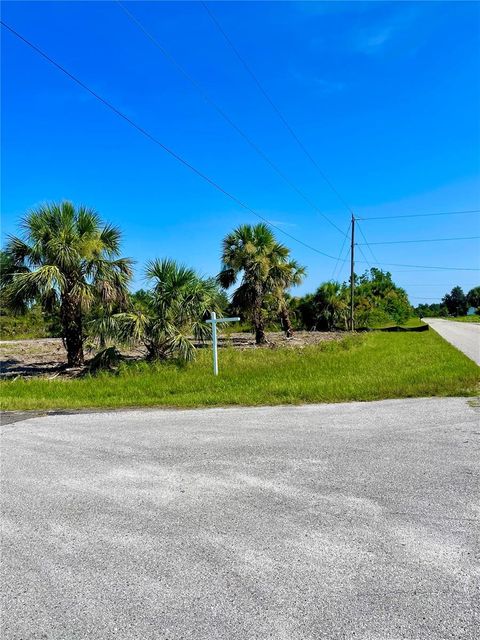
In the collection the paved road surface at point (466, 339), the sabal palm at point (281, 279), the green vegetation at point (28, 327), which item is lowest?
the paved road surface at point (466, 339)

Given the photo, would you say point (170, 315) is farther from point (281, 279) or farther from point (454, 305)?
point (454, 305)

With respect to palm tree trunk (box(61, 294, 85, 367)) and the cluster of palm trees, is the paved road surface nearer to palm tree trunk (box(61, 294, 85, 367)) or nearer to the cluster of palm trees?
the cluster of palm trees

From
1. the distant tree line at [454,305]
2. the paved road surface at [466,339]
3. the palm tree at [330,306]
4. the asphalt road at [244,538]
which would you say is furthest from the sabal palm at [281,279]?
the distant tree line at [454,305]

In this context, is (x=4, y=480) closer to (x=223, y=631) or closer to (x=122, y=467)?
(x=122, y=467)

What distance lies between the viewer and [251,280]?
2216 centimetres

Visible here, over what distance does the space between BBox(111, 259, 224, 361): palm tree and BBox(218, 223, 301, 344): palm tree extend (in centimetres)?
879

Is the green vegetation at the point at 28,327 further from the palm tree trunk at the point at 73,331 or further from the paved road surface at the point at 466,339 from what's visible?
the paved road surface at the point at 466,339

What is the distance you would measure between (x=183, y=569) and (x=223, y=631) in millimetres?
554

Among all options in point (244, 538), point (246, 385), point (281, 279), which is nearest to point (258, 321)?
point (281, 279)

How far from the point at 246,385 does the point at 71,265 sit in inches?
→ 285

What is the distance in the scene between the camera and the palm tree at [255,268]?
22.2 meters

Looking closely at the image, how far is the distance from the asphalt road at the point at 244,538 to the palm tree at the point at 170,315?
718cm

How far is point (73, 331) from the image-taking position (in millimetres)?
14367

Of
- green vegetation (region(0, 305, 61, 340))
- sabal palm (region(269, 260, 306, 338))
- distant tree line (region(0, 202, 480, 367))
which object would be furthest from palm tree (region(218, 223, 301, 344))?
green vegetation (region(0, 305, 61, 340))
